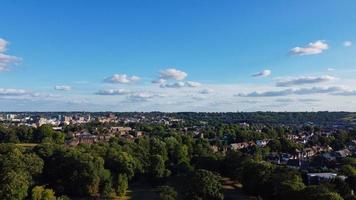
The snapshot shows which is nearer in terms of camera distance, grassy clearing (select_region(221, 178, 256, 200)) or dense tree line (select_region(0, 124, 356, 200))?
dense tree line (select_region(0, 124, 356, 200))

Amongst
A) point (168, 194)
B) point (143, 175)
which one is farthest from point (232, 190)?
point (168, 194)

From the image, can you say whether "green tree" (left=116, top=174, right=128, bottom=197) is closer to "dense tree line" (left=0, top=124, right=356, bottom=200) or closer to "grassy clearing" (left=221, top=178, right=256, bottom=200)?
"dense tree line" (left=0, top=124, right=356, bottom=200)

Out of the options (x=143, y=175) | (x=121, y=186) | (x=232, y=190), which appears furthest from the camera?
(x=143, y=175)

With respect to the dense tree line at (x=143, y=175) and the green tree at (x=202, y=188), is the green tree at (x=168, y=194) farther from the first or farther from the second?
the green tree at (x=202, y=188)

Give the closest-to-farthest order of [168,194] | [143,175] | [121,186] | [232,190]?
[168,194] → [121,186] → [232,190] → [143,175]

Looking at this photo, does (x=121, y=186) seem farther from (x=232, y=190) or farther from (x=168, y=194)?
(x=232, y=190)

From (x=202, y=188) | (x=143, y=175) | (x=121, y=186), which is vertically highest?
(x=202, y=188)

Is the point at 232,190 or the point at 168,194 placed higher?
the point at 168,194

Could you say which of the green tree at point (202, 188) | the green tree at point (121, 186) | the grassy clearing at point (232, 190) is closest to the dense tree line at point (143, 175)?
the green tree at point (202, 188)

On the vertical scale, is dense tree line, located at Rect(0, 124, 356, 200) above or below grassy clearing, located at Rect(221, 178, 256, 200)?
above

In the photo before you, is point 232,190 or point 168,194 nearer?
point 168,194

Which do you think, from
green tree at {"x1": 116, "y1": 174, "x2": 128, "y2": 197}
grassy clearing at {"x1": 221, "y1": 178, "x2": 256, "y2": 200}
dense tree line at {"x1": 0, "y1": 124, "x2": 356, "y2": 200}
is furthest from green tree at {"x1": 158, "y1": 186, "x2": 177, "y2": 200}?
green tree at {"x1": 116, "y1": 174, "x2": 128, "y2": 197}
